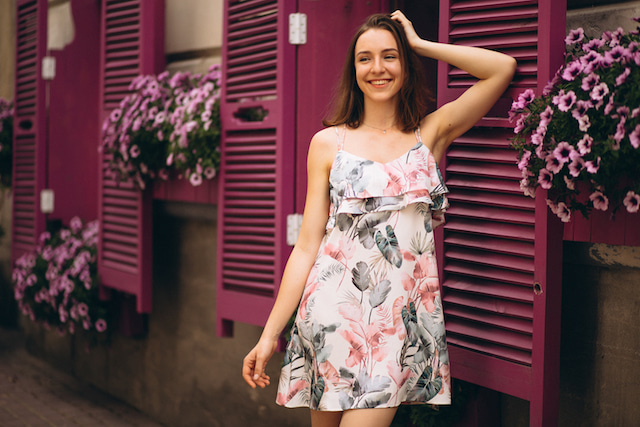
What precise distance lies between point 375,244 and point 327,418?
0.58 m

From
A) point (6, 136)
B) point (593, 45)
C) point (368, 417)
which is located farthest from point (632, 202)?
point (6, 136)

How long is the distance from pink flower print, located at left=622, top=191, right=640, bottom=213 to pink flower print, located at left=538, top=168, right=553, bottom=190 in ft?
0.76

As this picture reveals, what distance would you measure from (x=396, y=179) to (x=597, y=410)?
111cm

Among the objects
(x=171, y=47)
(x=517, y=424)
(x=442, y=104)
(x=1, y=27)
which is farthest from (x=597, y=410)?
(x=1, y=27)

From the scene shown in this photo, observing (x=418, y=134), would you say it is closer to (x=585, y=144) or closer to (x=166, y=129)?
(x=585, y=144)

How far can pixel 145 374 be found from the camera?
5.40m

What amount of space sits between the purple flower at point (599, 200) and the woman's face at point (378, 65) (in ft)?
2.29

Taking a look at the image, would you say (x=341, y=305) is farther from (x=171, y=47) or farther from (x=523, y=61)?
(x=171, y=47)

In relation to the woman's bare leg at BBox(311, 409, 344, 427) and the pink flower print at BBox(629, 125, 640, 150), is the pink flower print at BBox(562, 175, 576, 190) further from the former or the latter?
the woman's bare leg at BBox(311, 409, 344, 427)

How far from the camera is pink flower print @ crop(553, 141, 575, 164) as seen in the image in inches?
79.0

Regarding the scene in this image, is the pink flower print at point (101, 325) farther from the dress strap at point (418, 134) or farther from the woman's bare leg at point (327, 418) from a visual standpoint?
the dress strap at point (418, 134)

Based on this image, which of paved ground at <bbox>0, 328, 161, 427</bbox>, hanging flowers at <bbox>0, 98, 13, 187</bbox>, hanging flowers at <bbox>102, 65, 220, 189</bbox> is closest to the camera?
hanging flowers at <bbox>102, 65, 220, 189</bbox>

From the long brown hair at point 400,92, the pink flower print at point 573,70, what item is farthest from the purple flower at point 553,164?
the long brown hair at point 400,92

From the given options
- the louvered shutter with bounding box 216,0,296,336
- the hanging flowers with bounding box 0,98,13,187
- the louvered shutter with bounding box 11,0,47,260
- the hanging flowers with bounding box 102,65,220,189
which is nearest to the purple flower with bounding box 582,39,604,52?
the louvered shutter with bounding box 216,0,296,336
